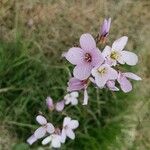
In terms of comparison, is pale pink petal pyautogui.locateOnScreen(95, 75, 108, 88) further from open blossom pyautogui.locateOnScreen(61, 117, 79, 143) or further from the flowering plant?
open blossom pyautogui.locateOnScreen(61, 117, 79, 143)

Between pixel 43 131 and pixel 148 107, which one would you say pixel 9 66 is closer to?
pixel 43 131

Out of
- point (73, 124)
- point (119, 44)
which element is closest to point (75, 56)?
point (119, 44)

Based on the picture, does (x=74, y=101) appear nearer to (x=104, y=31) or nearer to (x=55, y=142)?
(x=55, y=142)

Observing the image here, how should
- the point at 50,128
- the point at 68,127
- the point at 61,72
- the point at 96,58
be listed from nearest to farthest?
the point at 96,58 → the point at 50,128 → the point at 68,127 → the point at 61,72

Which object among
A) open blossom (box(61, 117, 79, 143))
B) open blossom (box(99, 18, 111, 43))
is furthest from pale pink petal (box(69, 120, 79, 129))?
open blossom (box(99, 18, 111, 43))

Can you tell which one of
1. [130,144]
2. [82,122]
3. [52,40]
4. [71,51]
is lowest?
[130,144]

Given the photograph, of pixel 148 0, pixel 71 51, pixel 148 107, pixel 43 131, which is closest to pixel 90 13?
pixel 148 0

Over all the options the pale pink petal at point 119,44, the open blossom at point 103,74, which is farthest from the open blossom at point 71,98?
the open blossom at point 103,74
